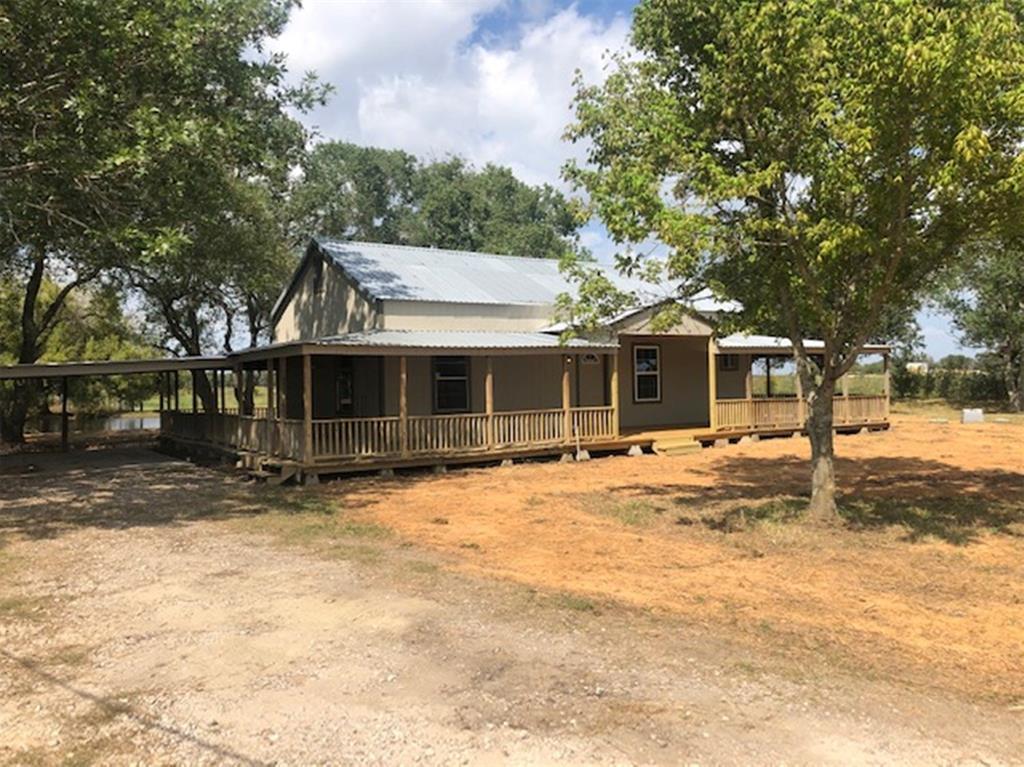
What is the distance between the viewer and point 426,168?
54062 millimetres

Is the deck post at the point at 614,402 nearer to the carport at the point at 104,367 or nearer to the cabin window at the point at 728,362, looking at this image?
the cabin window at the point at 728,362

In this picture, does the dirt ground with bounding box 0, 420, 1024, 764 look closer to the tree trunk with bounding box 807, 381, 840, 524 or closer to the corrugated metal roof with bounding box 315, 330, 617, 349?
the tree trunk with bounding box 807, 381, 840, 524

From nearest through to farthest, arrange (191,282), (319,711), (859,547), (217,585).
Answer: (319,711) < (217,585) < (859,547) < (191,282)

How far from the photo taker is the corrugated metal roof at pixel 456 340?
622 inches

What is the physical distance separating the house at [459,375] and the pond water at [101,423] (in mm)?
12509

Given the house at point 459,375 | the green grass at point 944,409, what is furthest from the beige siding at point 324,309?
the green grass at point 944,409

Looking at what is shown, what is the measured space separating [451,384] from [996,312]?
26.7m

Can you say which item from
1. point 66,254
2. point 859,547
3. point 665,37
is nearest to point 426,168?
point 66,254

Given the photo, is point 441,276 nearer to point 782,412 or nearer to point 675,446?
point 675,446

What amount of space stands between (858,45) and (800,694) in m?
6.81

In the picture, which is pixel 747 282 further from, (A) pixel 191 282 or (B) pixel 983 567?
(A) pixel 191 282

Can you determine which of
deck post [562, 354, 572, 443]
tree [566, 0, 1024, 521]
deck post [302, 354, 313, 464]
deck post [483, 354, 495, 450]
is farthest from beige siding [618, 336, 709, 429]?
tree [566, 0, 1024, 521]

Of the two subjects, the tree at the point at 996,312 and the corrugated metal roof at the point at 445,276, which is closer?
the corrugated metal roof at the point at 445,276

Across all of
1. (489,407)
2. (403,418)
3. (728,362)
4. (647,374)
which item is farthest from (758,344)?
(403,418)
